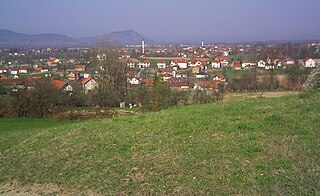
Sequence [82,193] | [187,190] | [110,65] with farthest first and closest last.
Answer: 1. [110,65]
2. [82,193]
3. [187,190]

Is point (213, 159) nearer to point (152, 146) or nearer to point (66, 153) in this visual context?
point (152, 146)

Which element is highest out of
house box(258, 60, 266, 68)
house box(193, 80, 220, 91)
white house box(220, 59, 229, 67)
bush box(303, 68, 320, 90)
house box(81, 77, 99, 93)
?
bush box(303, 68, 320, 90)

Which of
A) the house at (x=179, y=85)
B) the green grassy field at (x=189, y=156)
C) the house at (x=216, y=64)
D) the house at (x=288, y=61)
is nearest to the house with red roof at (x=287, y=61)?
the house at (x=288, y=61)

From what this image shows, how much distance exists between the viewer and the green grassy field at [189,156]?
6.29m

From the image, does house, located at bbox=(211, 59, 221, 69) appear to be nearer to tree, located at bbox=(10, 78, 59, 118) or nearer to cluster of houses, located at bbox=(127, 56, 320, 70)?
cluster of houses, located at bbox=(127, 56, 320, 70)

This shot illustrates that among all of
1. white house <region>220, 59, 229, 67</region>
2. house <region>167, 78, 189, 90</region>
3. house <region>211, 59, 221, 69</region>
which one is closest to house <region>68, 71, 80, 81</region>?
house <region>167, 78, 189, 90</region>

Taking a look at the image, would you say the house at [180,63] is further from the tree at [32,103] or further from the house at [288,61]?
the tree at [32,103]

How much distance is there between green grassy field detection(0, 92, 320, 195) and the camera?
629 centimetres

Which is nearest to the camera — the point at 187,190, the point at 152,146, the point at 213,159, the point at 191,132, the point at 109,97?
the point at 187,190

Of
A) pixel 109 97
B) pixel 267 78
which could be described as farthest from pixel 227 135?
pixel 267 78

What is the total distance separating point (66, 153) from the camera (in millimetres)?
9016

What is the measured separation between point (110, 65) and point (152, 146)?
39640 millimetres

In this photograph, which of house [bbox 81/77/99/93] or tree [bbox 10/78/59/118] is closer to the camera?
tree [bbox 10/78/59/118]

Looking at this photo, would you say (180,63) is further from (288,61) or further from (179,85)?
(179,85)
